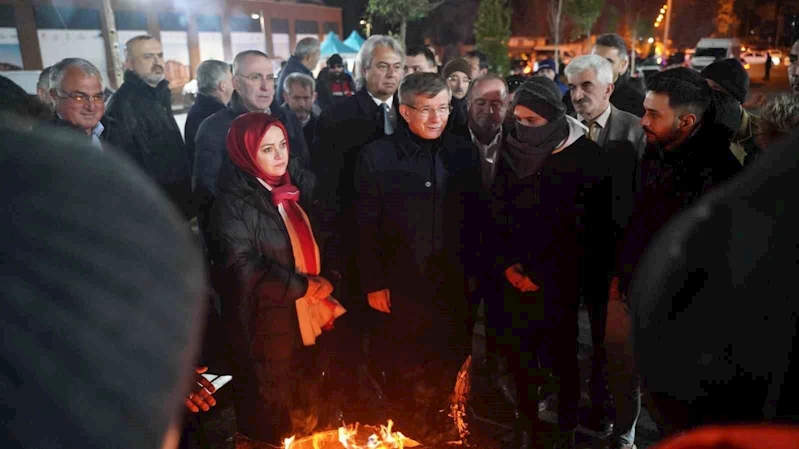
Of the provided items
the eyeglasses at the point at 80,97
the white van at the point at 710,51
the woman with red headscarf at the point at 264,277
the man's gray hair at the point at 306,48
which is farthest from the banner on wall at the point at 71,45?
the white van at the point at 710,51

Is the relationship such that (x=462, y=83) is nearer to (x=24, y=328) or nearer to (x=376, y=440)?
(x=376, y=440)

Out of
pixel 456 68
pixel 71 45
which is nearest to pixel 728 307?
pixel 456 68

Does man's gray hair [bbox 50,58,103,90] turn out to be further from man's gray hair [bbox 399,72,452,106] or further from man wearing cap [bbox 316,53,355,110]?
man wearing cap [bbox 316,53,355,110]

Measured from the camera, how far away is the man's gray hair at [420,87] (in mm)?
3350

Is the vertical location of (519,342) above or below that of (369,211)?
below

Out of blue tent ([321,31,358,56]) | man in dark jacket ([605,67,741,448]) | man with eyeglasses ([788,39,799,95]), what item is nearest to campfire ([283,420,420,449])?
man in dark jacket ([605,67,741,448])

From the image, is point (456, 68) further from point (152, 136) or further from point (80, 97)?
point (80, 97)

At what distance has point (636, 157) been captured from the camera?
359 cm

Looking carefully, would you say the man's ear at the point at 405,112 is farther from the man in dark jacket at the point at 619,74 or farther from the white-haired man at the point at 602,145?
the man in dark jacket at the point at 619,74

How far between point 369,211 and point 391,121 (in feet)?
3.87

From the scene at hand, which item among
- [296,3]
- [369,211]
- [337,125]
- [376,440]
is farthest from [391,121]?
[296,3]

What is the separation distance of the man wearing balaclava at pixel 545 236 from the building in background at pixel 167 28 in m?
11.7

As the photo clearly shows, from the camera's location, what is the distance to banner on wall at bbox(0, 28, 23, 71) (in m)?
18.4

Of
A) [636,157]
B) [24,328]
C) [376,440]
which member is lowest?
[376,440]
